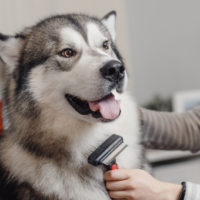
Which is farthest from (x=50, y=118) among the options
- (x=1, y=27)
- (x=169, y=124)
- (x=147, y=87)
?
(x=147, y=87)

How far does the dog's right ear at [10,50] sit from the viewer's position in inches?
38.5

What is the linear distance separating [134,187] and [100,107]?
280mm

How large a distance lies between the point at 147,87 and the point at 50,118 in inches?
66.0

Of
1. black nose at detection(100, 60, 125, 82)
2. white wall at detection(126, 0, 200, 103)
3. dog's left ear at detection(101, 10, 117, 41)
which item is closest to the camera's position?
black nose at detection(100, 60, 125, 82)

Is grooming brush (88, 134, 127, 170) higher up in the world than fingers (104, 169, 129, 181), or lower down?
higher up

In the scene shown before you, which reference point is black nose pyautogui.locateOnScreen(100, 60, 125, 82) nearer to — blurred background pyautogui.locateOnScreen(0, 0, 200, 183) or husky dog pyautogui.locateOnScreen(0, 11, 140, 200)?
husky dog pyautogui.locateOnScreen(0, 11, 140, 200)

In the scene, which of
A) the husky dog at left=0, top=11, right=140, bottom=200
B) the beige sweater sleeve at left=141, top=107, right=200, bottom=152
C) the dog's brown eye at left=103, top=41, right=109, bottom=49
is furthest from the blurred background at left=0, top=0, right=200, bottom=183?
the husky dog at left=0, top=11, right=140, bottom=200

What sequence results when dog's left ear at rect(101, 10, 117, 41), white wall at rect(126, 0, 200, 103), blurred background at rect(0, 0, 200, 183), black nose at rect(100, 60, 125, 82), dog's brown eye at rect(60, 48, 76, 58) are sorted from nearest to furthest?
black nose at rect(100, 60, 125, 82) → dog's brown eye at rect(60, 48, 76, 58) → dog's left ear at rect(101, 10, 117, 41) → blurred background at rect(0, 0, 200, 183) → white wall at rect(126, 0, 200, 103)

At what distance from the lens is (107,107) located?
88 centimetres

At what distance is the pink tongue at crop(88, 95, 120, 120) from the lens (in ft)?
2.83

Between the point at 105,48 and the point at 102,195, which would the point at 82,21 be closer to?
the point at 105,48

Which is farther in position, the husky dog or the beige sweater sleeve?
the beige sweater sleeve

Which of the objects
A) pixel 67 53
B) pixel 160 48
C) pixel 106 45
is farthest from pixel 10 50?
pixel 160 48

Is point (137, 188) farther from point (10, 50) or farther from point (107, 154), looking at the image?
point (10, 50)
